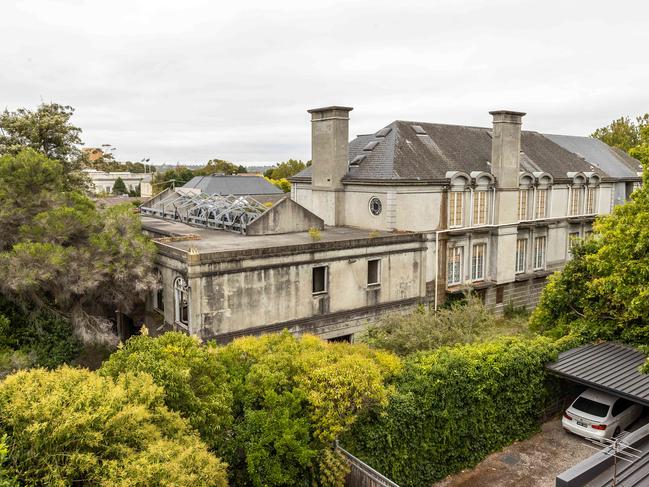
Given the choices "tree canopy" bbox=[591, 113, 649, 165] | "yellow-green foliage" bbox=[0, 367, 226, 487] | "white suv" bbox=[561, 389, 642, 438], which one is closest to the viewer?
"yellow-green foliage" bbox=[0, 367, 226, 487]

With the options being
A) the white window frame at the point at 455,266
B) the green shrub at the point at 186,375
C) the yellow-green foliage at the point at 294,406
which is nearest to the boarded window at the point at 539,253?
the white window frame at the point at 455,266

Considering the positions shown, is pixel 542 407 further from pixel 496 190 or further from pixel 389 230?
pixel 496 190

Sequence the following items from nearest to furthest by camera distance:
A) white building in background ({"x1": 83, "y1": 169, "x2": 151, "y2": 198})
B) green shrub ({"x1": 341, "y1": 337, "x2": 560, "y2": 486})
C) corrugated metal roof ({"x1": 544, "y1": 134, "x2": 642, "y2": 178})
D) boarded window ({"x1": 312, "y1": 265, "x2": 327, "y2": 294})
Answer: green shrub ({"x1": 341, "y1": 337, "x2": 560, "y2": 486})
boarded window ({"x1": 312, "y1": 265, "x2": 327, "y2": 294})
corrugated metal roof ({"x1": 544, "y1": 134, "x2": 642, "y2": 178})
white building in background ({"x1": 83, "y1": 169, "x2": 151, "y2": 198})

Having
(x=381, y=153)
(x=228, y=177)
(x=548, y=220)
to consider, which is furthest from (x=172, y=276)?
(x=228, y=177)

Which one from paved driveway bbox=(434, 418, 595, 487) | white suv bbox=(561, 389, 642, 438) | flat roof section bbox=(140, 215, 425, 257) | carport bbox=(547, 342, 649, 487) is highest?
flat roof section bbox=(140, 215, 425, 257)

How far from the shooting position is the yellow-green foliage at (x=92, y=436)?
8.64 m

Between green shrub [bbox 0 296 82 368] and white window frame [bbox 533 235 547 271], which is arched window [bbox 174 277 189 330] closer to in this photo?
green shrub [bbox 0 296 82 368]

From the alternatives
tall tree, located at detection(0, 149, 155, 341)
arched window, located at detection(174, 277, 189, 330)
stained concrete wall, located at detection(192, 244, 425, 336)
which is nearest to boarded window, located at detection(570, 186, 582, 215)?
stained concrete wall, located at detection(192, 244, 425, 336)

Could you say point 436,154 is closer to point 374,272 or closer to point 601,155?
point 374,272

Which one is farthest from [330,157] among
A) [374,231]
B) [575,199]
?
[575,199]

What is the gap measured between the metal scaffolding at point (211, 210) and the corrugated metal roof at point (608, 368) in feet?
53.9

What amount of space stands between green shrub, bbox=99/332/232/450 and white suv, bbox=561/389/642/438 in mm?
11510

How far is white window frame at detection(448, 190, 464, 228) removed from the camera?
29859 millimetres

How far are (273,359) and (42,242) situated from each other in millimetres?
11806
